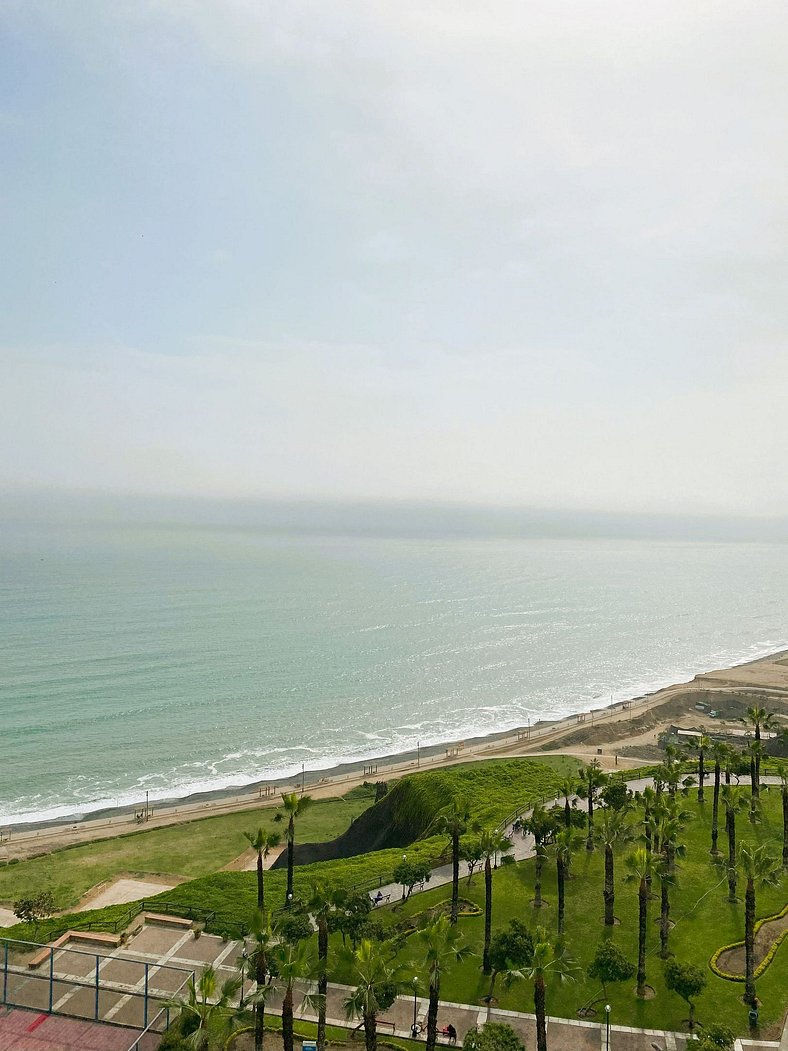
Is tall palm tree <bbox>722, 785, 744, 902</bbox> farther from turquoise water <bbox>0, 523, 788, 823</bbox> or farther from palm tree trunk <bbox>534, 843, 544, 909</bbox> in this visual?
turquoise water <bbox>0, 523, 788, 823</bbox>

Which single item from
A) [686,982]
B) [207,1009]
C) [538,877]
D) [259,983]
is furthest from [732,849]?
[207,1009]

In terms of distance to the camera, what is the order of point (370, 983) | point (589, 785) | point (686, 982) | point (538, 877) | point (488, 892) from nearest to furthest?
point (370, 983)
point (686, 982)
point (488, 892)
point (538, 877)
point (589, 785)

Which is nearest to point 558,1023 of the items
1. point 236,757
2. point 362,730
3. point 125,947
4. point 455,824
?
point 455,824

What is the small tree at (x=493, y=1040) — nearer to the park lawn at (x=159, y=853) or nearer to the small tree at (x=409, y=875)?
the small tree at (x=409, y=875)

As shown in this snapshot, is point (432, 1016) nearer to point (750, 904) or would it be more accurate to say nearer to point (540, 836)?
point (750, 904)

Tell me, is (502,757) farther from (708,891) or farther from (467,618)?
(467,618)

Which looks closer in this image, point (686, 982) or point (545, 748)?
point (686, 982)

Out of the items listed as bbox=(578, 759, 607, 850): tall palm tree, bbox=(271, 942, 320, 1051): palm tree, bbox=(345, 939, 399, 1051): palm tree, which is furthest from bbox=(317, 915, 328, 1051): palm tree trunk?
bbox=(578, 759, 607, 850): tall palm tree
